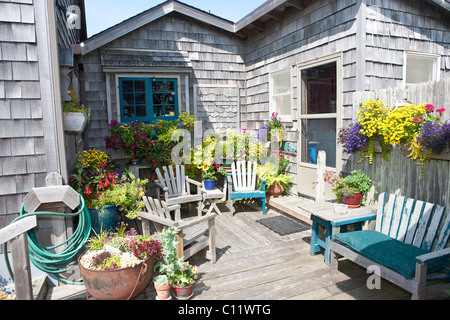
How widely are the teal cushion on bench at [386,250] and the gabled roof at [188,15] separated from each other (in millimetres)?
3801

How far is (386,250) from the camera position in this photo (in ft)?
8.50

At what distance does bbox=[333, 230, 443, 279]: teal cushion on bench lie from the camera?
2.39 metres

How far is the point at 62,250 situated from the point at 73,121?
50.6 inches

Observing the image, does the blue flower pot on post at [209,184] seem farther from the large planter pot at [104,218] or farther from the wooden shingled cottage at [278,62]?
the large planter pot at [104,218]

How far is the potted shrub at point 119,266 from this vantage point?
2502 millimetres

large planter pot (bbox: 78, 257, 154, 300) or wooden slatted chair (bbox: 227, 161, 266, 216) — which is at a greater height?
wooden slatted chair (bbox: 227, 161, 266, 216)

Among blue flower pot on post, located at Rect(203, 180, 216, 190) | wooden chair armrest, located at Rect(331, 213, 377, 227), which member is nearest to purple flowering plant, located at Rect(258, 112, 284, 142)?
blue flower pot on post, located at Rect(203, 180, 216, 190)

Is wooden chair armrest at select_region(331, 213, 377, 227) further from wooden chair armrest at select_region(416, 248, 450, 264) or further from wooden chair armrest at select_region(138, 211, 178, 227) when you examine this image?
wooden chair armrest at select_region(138, 211, 178, 227)

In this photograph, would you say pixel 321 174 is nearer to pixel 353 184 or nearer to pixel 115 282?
pixel 353 184

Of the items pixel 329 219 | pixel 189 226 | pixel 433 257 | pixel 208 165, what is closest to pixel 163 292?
pixel 189 226

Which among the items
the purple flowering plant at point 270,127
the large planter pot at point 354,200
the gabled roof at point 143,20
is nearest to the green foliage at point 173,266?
the large planter pot at point 354,200

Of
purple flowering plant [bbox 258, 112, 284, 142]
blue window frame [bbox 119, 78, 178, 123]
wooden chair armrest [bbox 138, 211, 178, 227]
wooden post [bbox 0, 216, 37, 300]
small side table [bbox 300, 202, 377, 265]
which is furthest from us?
blue window frame [bbox 119, 78, 178, 123]
